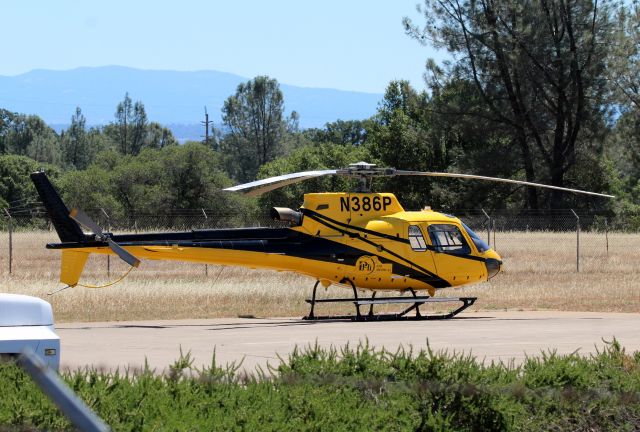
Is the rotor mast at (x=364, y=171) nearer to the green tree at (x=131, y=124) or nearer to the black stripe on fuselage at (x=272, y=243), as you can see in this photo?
the black stripe on fuselage at (x=272, y=243)

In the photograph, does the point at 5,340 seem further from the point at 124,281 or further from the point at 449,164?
the point at 449,164

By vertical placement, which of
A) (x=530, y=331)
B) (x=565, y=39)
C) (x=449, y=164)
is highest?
(x=565, y=39)

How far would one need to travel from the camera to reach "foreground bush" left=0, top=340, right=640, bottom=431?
758cm

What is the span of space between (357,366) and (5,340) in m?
3.22

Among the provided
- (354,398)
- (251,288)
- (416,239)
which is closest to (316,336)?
(416,239)

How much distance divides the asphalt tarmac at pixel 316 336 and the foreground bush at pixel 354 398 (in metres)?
3.82

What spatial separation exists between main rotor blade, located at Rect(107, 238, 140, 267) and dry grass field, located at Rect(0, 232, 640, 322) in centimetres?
247

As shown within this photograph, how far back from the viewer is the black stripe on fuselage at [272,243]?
19266mm

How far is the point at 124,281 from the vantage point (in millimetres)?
27141

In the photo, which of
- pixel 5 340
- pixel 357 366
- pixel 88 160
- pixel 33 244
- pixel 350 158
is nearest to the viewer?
pixel 5 340

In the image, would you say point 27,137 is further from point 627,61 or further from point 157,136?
point 627,61

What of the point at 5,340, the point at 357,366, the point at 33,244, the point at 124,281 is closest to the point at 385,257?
the point at 124,281

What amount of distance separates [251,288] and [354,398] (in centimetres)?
1697

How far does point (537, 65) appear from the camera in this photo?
54.5m
